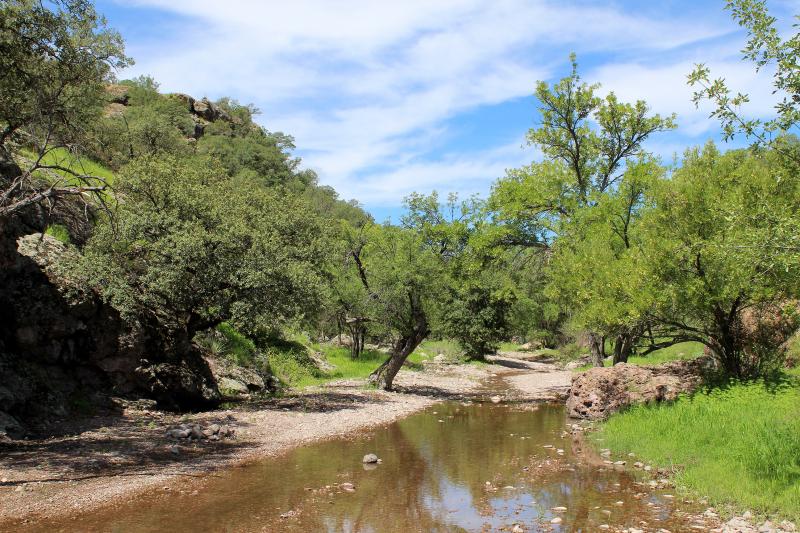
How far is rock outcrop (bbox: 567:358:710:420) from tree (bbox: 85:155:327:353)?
1166 cm

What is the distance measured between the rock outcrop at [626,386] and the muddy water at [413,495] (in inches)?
155

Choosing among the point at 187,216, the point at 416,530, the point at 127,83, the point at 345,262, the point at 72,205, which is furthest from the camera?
the point at 127,83

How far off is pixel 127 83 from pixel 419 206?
10487cm

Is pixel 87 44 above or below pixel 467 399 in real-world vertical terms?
above

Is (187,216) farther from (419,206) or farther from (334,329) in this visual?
(334,329)

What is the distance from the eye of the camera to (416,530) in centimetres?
1001

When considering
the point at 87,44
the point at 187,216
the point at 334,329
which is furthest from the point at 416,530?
the point at 334,329

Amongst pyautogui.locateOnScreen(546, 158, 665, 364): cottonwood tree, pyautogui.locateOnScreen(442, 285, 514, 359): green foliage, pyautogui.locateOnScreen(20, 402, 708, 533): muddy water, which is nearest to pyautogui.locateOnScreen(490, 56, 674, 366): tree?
pyautogui.locateOnScreen(546, 158, 665, 364): cottonwood tree

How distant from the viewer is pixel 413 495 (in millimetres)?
12180

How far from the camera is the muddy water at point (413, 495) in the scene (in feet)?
33.2

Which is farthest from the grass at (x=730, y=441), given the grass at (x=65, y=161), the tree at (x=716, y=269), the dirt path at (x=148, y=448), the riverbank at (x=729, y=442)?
the grass at (x=65, y=161)

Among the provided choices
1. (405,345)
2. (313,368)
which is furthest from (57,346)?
(313,368)

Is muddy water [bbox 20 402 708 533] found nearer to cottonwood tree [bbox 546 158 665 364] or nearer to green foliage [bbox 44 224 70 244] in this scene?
cottonwood tree [bbox 546 158 665 364]

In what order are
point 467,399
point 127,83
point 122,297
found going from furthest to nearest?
1. point 127,83
2. point 467,399
3. point 122,297
